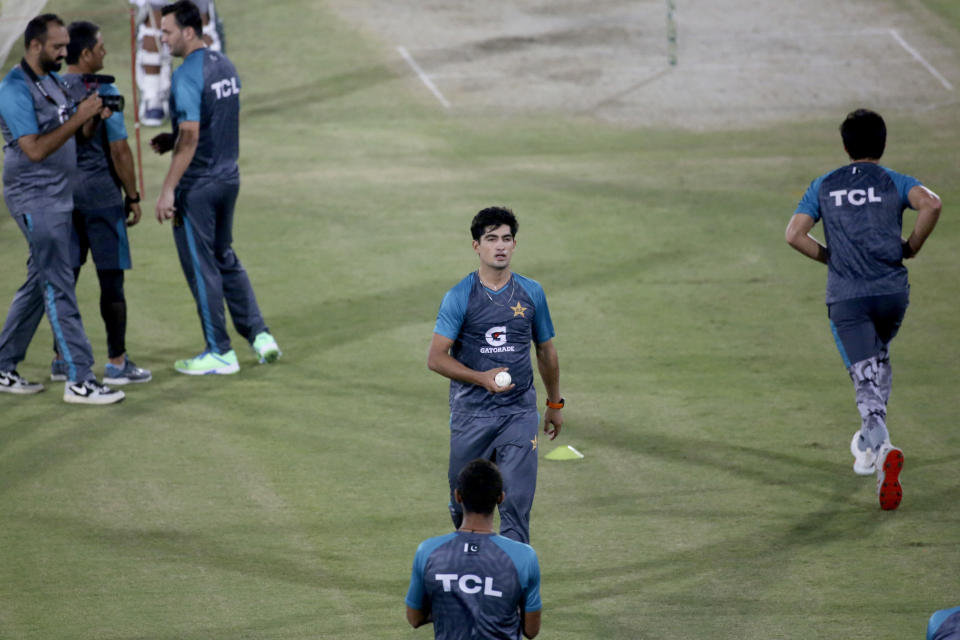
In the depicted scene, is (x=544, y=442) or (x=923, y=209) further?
(x=544, y=442)

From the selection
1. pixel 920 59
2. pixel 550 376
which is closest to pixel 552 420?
pixel 550 376

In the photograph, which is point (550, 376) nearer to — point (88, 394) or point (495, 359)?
point (495, 359)

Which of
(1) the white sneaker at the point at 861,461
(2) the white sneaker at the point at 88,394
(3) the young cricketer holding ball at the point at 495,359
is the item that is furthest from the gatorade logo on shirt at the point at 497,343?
(2) the white sneaker at the point at 88,394

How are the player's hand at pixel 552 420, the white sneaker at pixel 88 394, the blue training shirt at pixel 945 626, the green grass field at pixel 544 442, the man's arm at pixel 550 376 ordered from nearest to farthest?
the blue training shirt at pixel 945 626 → the man's arm at pixel 550 376 → the player's hand at pixel 552 420 → the green grass field at pixel 544 442 → the white sneaker at pixel 88 394

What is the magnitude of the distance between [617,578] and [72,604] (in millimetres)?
2844

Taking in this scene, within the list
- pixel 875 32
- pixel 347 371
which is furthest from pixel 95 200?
pixel 875 32

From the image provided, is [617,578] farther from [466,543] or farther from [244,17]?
[244,17]

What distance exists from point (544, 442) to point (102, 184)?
12.4 ft

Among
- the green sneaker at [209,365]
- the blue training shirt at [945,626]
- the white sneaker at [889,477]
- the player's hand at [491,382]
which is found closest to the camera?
the blue training shirt at [945,626]

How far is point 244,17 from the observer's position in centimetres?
2316

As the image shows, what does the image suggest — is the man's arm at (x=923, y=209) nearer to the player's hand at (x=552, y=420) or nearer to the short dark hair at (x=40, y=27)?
the player's hand at (x=552, y=420)

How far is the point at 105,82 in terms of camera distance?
9.81 metres

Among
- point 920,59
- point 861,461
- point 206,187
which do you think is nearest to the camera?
point 861,461

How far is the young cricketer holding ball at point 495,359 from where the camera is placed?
258 inches
